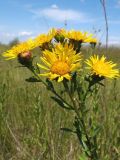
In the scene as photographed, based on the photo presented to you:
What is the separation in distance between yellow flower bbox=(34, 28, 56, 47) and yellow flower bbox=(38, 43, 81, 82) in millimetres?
97

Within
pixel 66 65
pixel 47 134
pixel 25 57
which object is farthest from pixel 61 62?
pixel 47 134

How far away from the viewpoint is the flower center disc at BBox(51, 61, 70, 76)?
146cm

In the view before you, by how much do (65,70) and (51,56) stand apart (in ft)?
0.31

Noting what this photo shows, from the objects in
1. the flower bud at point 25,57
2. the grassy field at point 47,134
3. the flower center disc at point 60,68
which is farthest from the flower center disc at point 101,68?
the grassy field at point 47,134

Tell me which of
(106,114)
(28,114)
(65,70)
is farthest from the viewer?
(28,114)

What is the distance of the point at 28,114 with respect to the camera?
129 inches

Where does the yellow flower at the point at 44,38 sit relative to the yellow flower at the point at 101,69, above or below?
above

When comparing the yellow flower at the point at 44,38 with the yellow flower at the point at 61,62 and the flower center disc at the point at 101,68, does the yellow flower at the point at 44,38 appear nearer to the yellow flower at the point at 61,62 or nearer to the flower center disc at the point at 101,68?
the yellow flower at the point at 61,62

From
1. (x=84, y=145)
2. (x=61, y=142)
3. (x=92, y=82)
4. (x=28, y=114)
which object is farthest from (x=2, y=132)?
(x=92, y=82)

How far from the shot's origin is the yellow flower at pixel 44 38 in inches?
64.7

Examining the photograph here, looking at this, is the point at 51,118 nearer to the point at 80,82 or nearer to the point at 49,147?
the point at 49,147

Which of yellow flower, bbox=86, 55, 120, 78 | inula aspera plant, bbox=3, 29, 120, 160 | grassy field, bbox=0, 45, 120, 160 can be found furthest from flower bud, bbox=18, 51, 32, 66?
grassy field, bbox=0, 45, 120, 160

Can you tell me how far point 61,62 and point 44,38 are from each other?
7.8 inches

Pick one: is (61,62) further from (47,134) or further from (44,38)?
(47,134)
